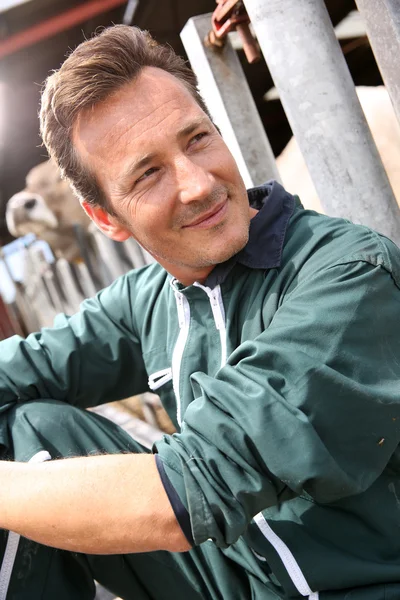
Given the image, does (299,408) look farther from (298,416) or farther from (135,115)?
(135,115)

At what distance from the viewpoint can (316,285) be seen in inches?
50.3

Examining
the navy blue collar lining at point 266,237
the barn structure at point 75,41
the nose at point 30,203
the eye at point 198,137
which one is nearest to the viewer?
the navy blue collar lining at point 266,237

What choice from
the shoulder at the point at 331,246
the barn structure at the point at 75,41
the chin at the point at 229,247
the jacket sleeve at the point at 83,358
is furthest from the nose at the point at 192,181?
the barn structure at the point at 75,41

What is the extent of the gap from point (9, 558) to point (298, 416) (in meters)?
0.93

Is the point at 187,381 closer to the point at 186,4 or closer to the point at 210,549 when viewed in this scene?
the point at 210,549

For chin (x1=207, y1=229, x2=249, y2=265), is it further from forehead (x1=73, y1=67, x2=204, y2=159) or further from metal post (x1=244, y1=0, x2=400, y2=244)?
metal post (x1=244, y1=0, x2=400, y2=244)

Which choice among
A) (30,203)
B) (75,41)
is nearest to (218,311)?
(75,41)

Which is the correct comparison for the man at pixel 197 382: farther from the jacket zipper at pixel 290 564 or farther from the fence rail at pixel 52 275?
the fence rail at pixel 52 275

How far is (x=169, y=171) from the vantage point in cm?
160

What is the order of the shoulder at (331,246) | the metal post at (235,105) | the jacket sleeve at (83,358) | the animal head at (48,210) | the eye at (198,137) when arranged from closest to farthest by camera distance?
the shoulder at (331,246)
the eye at (198,137)
the jacket sleeve at (83,358)
the metal post at (235,105)
the animal head at (48,210)

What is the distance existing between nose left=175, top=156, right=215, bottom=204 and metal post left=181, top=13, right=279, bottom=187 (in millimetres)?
1041

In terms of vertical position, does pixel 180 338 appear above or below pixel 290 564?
above

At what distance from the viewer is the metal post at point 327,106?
2068 millimetres

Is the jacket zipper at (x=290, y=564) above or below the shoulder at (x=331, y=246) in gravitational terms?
below
